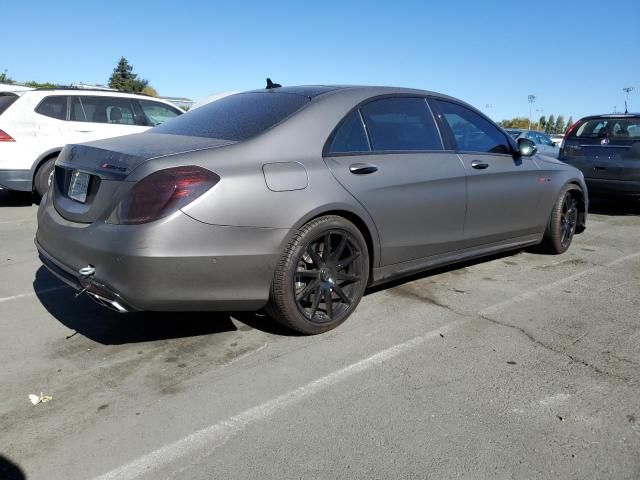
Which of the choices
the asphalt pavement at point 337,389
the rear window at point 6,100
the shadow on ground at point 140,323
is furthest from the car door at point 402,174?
the rear window at point 6,100

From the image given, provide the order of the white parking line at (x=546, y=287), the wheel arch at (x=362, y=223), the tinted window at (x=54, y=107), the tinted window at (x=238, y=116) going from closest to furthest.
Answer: the wheel arch at (x=362, y=223)
the tinted window at (x=238, y=116)
the white parking line at (x=546, y=287)
the tinted window at (x=54, y=107)

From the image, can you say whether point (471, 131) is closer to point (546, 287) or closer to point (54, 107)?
point (546, 287)

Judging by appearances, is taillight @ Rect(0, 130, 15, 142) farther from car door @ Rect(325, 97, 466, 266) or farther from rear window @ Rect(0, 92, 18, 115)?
car door @ Rect(325, 97, 466, 266)

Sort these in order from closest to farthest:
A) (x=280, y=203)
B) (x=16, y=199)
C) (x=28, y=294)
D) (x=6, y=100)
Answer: (x=280, y=203) → (x=28, y=294) → (x=6, y=100) → (x=16, y=199)

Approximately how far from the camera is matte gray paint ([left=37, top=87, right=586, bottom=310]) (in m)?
2.88

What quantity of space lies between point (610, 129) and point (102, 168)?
770cm

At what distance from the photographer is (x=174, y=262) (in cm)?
287

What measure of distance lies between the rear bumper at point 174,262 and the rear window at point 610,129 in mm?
6859

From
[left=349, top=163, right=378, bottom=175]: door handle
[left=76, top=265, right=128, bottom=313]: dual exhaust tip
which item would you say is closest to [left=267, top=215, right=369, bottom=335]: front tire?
[left=349, top=163, right=378, bottom=175]: door handle

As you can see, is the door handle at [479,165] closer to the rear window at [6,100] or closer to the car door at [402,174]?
the car door at [402,174]

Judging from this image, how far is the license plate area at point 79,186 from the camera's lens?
3.22 metres

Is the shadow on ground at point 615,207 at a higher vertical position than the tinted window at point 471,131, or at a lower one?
lower

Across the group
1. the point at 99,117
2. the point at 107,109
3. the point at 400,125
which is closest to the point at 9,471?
the point at 400,125

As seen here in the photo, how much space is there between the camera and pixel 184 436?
245cm
